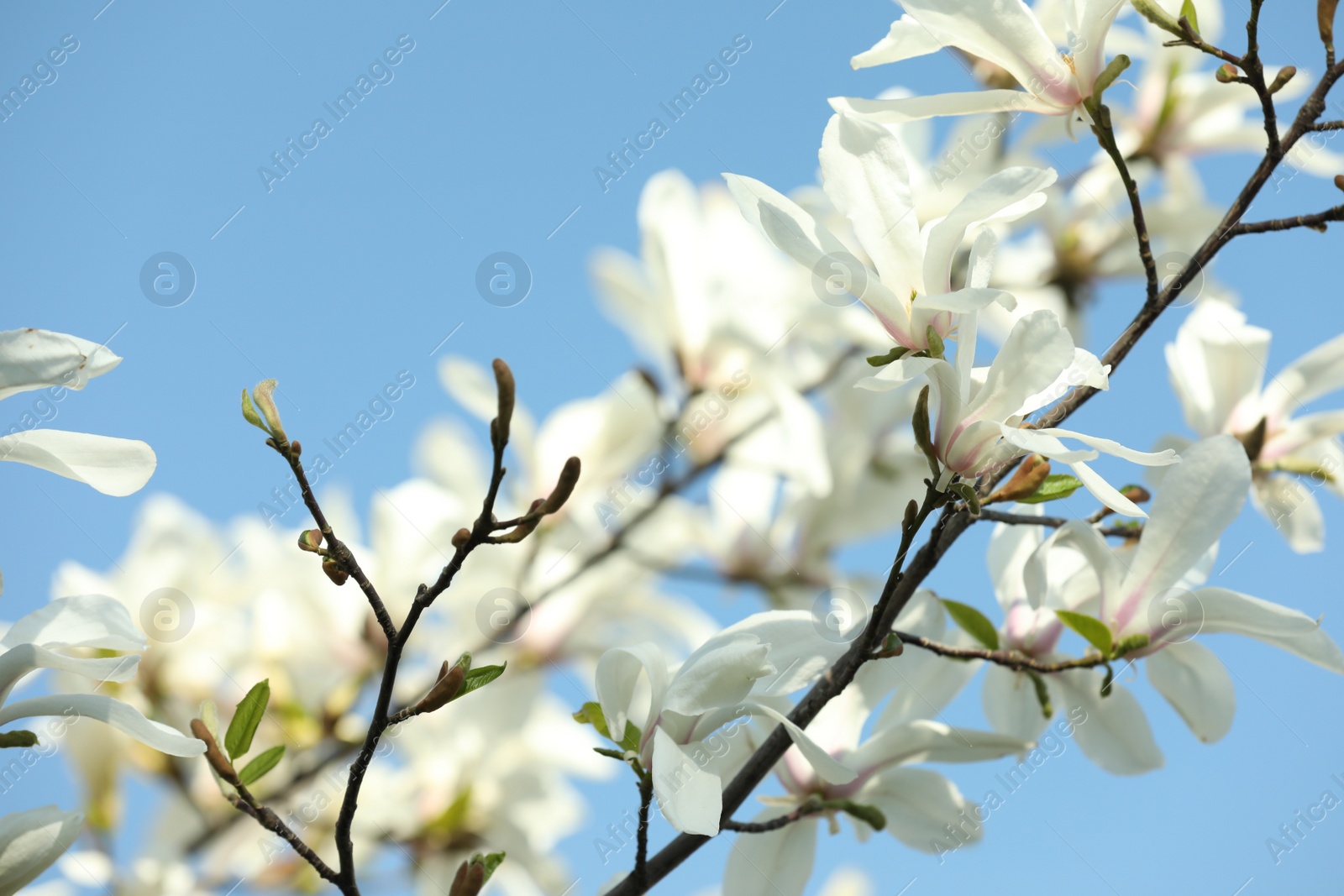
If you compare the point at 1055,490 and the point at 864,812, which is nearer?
the point at 1055,490

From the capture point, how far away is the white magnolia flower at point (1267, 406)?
120cm

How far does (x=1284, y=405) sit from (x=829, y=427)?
0.84m

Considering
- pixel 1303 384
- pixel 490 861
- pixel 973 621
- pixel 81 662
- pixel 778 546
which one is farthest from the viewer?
pixel 778 546

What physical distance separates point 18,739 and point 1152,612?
2.89 ft

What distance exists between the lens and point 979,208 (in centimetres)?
→ 67

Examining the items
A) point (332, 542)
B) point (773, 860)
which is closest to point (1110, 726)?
point (773, 860)

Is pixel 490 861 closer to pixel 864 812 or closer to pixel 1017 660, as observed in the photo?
pixel 864 812

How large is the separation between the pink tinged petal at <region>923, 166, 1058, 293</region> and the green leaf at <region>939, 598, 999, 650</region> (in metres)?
0.33

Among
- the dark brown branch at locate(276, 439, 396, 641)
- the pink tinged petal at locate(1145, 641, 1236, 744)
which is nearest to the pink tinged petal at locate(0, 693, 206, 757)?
the dark brown branch at locate(276, 439, 396, 641)

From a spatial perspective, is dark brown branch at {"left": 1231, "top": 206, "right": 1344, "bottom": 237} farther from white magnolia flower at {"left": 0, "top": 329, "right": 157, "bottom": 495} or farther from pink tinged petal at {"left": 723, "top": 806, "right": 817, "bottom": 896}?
white magnolia flower at {"left": 0, "top": 329, "right": 157, "bottom": 495}

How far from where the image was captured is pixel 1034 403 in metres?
0.69

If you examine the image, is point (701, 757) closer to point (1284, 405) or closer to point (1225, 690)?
point (1225, 690)

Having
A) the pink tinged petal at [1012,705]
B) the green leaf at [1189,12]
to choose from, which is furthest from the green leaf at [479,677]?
the green leaf at [1189,12]

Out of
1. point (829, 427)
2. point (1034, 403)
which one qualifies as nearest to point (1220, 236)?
point (1034, 403)
